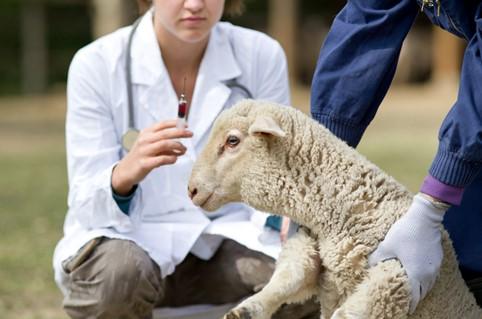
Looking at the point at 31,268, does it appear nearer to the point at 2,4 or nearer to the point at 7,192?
the point at 7,192

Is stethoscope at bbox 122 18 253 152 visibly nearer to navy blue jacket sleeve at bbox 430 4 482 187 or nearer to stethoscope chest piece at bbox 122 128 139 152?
stethoscope chest piece at bbox 122 128 139 152

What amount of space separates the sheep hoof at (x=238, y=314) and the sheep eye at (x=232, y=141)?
1.52 ft

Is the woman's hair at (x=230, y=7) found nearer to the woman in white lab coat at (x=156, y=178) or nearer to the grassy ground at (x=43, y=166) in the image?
the woman in white lab coat at (x=156, y=178)

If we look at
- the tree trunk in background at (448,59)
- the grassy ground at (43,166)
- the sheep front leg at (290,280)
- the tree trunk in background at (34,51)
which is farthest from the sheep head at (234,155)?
the tree trunk in background at (34,51)

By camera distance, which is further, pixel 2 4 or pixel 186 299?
pixel 2 4

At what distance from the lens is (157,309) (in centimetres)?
377

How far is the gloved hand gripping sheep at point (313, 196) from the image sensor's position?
8.99 ft

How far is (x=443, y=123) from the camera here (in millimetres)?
2725

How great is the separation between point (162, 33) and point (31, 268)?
256 cm

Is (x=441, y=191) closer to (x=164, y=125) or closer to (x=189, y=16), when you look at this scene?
(x=164, y=125)

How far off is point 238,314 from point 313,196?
0.40m

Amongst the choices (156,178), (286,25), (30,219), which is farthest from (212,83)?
(286,25)

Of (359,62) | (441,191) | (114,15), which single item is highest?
(359,62)

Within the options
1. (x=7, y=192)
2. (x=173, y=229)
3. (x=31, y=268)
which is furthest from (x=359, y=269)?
(x=7, y=192)
